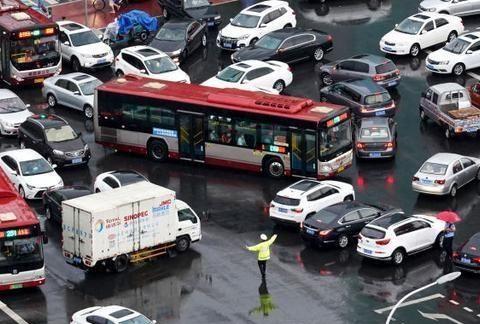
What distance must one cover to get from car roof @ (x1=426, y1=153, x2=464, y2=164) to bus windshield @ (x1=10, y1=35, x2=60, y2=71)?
2258 centimetres

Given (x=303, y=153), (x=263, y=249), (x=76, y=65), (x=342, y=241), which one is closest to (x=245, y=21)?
(x=76, y=65)

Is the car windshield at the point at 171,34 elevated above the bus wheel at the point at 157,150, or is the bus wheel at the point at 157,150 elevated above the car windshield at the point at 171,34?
the car windshield at the point at 171,34

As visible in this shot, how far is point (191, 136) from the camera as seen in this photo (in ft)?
214

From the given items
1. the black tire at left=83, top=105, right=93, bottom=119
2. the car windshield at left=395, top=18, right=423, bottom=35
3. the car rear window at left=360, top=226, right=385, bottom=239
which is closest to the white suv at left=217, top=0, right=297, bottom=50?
the car windshield at left=395, top=18, right=423, bottom=35

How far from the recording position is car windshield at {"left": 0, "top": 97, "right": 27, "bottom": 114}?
227ft

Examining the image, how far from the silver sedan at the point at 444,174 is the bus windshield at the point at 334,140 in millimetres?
3618

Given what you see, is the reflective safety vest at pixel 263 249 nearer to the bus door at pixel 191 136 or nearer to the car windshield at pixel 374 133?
the bus door at pixel 191 136

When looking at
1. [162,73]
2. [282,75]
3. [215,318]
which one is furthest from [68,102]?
[215,318]

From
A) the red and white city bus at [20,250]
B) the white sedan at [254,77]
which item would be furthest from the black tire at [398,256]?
the white sedan at [254,77]

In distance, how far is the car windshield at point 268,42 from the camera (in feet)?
249

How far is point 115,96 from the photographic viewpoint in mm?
66812

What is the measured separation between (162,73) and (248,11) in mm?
9428

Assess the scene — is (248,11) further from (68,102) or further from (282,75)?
(68,102)

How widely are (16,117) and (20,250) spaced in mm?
17723
